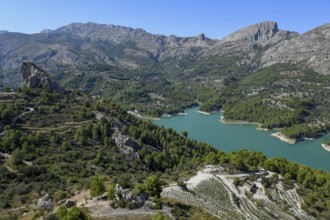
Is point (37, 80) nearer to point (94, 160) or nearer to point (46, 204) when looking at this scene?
point (94, 160)

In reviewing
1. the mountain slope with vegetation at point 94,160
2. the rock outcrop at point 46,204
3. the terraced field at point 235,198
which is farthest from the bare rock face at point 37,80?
the rock outcrop at point 46,204

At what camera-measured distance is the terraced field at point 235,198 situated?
44031 mm

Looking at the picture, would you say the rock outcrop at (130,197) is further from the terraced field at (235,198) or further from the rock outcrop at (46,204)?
the rock outcrop at (46,204)

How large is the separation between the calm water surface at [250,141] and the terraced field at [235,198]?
214 feet

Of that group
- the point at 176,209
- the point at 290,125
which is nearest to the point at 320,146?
the point at 290,125

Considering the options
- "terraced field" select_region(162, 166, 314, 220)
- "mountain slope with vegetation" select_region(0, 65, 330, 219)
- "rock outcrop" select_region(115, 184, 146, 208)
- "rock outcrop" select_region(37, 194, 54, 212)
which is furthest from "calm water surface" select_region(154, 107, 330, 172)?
"rock outcrop" select_region(37, 194, 54, 212)

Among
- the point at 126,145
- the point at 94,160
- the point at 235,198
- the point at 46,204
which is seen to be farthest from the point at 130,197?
the point at 126,145

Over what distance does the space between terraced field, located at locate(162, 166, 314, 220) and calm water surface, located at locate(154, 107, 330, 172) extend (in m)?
65.2

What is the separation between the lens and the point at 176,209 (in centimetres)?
3953

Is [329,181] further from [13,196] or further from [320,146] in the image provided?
[320,146]

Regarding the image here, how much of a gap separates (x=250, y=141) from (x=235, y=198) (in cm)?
9769

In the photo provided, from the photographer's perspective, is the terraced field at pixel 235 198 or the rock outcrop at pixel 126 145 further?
the rock outcrop at pixel 126 145

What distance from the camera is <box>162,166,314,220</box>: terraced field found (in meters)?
44.0

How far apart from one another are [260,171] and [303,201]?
10.7 metres
